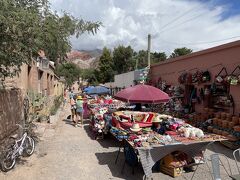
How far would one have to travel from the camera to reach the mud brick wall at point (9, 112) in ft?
28.8

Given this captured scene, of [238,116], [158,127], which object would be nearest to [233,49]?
[238,116]

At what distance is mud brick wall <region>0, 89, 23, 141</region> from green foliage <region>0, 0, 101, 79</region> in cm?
233

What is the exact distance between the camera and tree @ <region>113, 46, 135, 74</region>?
179ft

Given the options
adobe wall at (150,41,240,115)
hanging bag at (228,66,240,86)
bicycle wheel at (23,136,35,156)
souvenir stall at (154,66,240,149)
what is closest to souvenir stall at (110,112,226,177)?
bicycle wheel at (23,136,35,156)

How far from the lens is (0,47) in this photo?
551 cm

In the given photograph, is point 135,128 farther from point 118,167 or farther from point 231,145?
point 231,145

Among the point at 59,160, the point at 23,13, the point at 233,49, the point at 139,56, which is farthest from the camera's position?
the point at 139,56

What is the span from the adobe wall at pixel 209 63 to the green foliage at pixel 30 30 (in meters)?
6.73

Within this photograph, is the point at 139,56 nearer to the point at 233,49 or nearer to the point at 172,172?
the point at 233,49

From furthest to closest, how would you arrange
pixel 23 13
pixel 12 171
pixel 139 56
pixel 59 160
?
pixel 139 56
pixel 59 160
pixel 12 171
pixel 23 13

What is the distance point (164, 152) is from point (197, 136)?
45.1 inches

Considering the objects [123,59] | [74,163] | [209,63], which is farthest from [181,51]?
[74,163]

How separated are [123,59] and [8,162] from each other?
4874 centimetres

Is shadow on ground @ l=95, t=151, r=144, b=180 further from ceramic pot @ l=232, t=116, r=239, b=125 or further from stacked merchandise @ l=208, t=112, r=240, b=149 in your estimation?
ceramic pot @ l=232, t=116, r=239, b=125
